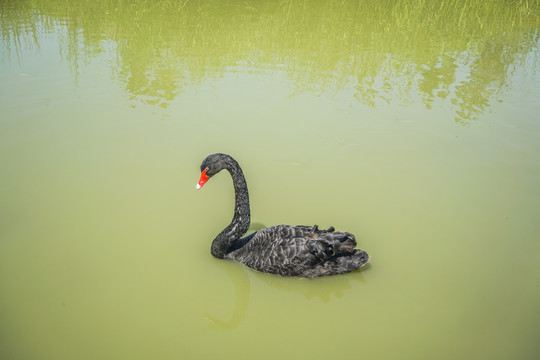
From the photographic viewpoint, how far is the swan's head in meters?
3.31

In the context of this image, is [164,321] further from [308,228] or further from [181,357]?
[308,228]

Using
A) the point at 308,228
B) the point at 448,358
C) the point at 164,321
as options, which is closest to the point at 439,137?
the point at 308,228

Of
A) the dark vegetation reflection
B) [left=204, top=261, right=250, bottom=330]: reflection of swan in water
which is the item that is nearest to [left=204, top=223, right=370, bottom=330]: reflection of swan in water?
[left=204, top=261, right=250, bottom=330]: reflection of swan in water

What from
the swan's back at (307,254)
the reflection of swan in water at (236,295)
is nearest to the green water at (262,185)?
the reflection of swan in water at (236,295)

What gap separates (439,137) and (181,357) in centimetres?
403

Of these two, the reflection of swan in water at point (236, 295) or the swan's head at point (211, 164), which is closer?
the reflection of swan in water at point (236, 295)

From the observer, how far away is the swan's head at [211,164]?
331 cm

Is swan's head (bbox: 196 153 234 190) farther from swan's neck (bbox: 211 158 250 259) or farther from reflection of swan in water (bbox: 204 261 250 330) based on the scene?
reflection of swan in water (bbox: 204 261 250 330)

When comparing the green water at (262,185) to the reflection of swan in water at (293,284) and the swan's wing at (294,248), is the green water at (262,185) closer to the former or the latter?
the reflection of swan in water at (293,284)

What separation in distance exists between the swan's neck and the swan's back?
22 cm

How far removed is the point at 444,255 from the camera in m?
3.60

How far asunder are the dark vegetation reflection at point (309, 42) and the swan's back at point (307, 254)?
320 cm

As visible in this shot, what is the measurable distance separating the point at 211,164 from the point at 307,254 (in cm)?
98

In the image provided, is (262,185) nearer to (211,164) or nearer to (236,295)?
(211,164)
